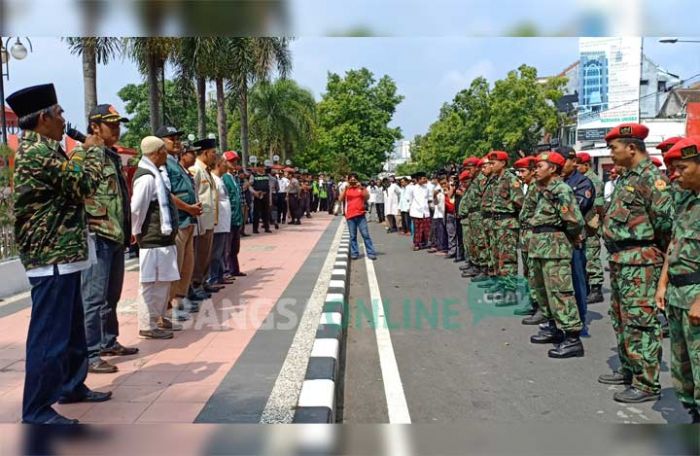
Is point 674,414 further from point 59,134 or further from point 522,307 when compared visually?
point 59,134

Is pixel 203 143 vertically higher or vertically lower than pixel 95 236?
higher

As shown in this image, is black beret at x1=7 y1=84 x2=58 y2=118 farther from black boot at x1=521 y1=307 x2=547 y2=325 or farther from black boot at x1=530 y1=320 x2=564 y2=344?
black boot at x1=521 y1=307 x2=547 y2=325

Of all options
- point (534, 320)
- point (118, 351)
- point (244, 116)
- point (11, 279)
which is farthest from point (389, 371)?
point (244, 116)

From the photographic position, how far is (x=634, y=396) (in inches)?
161

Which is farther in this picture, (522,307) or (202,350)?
(522,307)

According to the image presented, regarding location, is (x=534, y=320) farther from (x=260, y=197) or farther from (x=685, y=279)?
(x=260, y=197)

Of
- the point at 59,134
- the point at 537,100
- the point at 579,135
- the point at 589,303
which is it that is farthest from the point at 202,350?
the point at 579,135

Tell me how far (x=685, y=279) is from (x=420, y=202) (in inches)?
410

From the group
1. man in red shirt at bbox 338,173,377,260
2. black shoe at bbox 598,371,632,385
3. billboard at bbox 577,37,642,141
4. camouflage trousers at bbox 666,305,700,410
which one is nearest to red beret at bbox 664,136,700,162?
camouflage trousers at bbox 666,305,700,410

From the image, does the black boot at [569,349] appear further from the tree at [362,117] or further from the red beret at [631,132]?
the tree at [362,117]

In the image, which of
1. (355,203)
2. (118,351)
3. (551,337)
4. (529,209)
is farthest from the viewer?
(355,203)

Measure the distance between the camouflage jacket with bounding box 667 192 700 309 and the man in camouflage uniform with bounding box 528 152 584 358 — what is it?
75.7 inches

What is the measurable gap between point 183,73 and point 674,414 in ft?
52.9

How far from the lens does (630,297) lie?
159 inches
